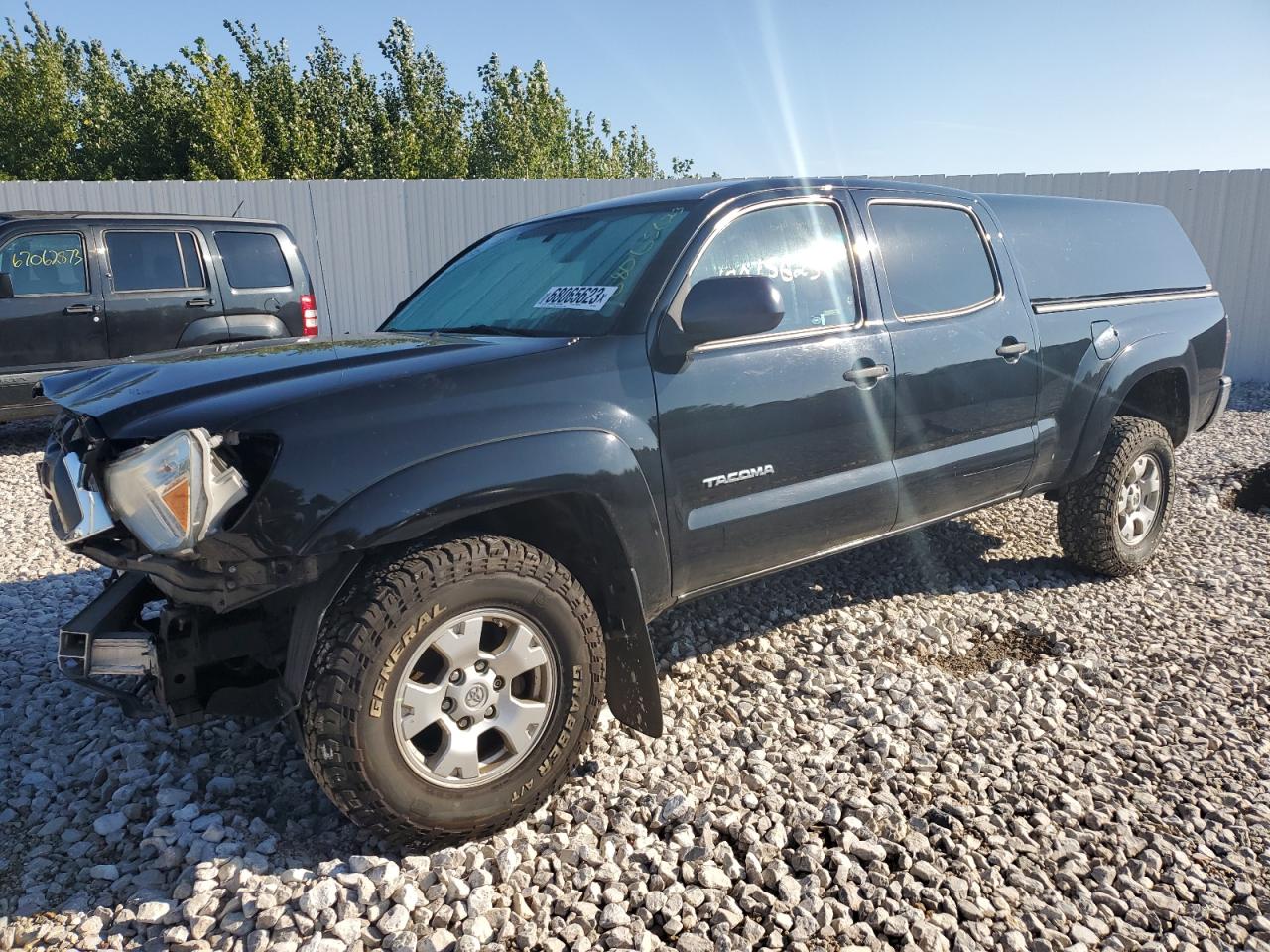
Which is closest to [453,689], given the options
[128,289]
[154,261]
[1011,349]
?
[1011,349]

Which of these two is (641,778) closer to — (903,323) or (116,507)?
(116,507)

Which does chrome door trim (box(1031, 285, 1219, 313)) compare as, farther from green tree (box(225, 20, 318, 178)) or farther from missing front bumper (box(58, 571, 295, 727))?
green tree (box(225, 20, 318, 178))

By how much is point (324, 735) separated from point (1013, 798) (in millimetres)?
1998

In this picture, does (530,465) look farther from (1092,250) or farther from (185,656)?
(1092,250)

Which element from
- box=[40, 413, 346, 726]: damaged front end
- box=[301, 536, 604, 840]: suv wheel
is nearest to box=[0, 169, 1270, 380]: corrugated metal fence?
Result: box=[40, 413, 346, 726]: damaged front end

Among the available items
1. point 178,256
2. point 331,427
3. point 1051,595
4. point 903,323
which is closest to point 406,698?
point 331,427

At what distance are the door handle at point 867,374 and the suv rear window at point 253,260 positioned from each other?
6585mm

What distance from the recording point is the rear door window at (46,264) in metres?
6.94

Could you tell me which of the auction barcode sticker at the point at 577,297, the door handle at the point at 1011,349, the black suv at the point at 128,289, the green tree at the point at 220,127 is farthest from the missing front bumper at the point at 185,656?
the green tree at the point at 220,127

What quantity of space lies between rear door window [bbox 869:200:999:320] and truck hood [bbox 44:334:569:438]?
5.08ft

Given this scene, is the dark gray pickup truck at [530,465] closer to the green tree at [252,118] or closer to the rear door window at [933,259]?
the rear door window at [933,259]

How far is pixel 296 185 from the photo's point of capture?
41.7 ft

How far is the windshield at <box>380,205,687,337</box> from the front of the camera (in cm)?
287

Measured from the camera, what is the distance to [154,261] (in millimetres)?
7512
